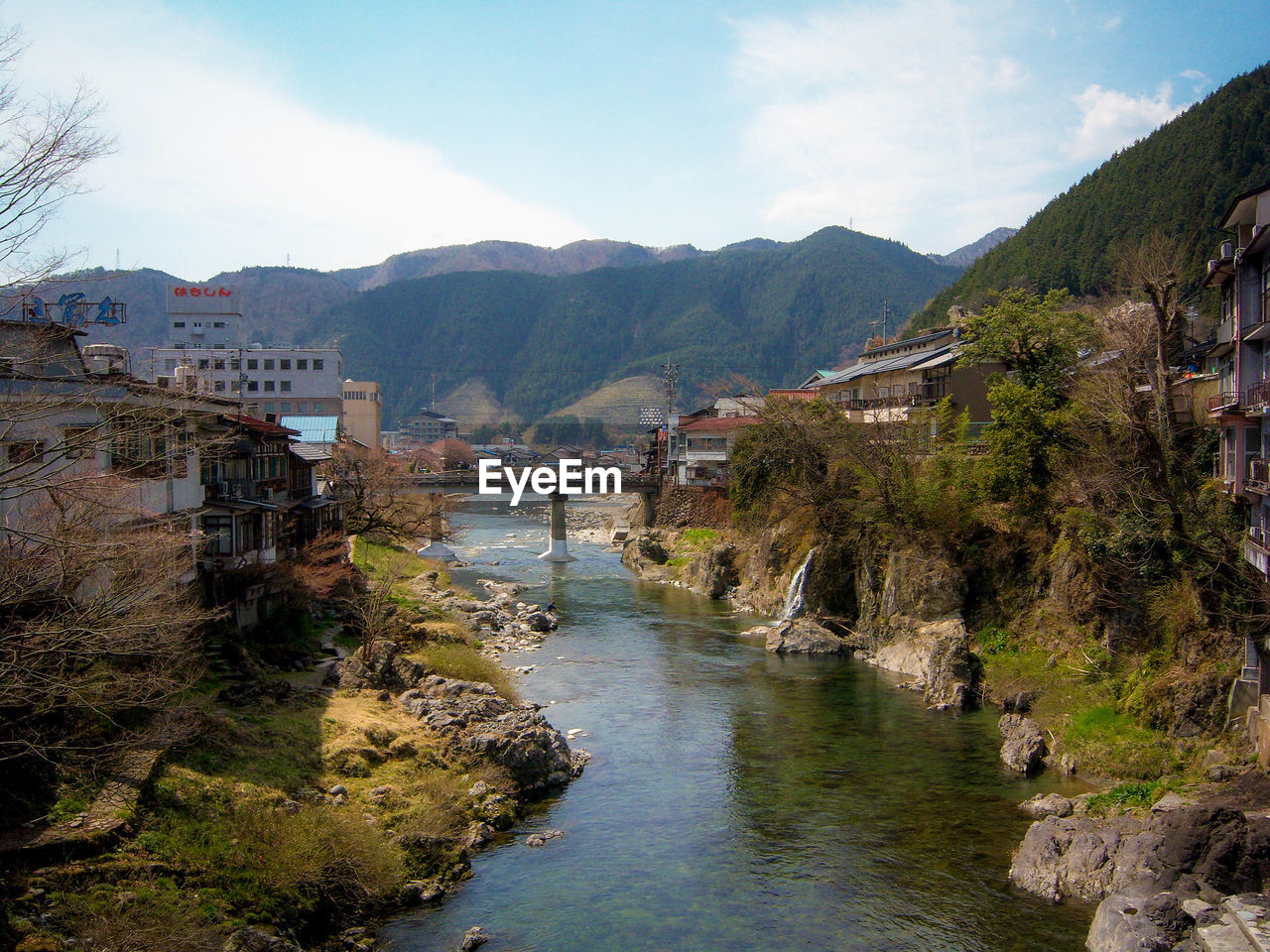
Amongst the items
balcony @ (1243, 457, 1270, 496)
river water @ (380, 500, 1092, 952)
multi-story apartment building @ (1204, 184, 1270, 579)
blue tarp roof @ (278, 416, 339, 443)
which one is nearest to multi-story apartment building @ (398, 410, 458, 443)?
blue tarp roof @ (278, 416, 339, 443)

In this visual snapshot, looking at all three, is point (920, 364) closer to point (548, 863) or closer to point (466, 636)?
point (466, 636)

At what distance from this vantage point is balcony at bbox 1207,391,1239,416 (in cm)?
1677

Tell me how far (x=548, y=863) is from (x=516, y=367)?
183431 mm

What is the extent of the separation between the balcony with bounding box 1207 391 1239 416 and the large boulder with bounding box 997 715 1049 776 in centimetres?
740

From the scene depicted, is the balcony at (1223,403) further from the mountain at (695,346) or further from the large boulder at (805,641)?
the mountain at (695,346)

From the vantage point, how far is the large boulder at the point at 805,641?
92.0 feet

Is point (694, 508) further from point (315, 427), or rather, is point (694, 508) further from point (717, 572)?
point (315, 427)

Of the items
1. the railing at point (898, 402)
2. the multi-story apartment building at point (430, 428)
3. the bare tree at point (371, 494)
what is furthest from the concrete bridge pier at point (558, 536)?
the multi-story apartment building at point (430, 428)

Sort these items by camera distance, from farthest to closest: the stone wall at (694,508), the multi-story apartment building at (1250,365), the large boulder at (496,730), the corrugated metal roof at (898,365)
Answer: the stone wall at (694,508), the corrugated metal roof at (898,365), the large boulder at (496,730), the multi-story apartment building at (1250,365)

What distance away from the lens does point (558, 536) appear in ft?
172

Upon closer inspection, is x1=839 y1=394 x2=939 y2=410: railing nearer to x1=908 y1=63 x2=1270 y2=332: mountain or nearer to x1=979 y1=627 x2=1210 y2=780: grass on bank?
x1=979 y1=627 x2=1210 y2=780: grass on bank

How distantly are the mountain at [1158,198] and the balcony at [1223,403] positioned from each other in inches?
1386

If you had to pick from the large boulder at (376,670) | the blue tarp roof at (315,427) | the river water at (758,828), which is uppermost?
the blue tarp roof at (315,427)

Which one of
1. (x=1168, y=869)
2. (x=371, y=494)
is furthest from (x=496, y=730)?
(x=371, y=494)
